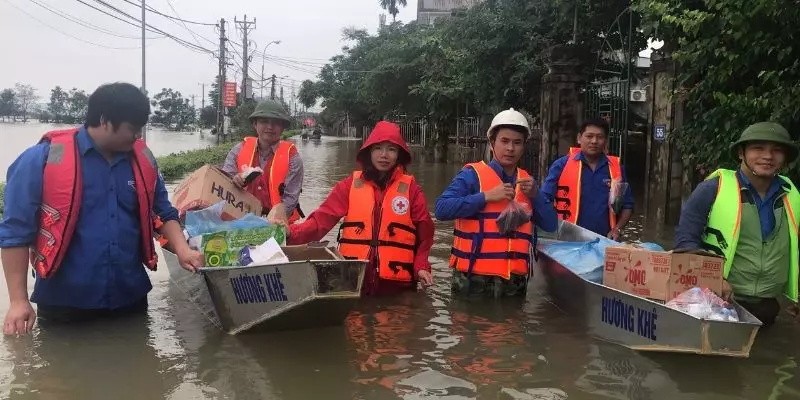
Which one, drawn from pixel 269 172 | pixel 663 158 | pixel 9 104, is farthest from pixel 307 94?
pixel 269 172

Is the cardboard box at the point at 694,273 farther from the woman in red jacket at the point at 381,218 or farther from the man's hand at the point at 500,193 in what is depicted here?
the woman in red jacket at the point at 381,218

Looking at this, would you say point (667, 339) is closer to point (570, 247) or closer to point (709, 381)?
point (709, 381)

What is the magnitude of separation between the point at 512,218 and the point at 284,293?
1719 mm

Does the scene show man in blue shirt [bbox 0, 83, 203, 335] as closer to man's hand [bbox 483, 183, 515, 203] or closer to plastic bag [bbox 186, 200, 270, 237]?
plastic bag [bbox 186, 200, 270, 237]

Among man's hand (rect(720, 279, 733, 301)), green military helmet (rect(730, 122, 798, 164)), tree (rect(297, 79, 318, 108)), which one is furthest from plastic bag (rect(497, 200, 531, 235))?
tree (rect(297, 79, 318, 108))

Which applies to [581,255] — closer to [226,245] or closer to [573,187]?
[573,187]

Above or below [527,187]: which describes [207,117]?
above

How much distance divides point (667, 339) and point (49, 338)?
377 centimetres

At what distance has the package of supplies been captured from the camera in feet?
13.0

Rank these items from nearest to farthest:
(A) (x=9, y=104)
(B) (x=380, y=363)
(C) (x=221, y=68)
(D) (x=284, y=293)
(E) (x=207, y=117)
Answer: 1. (D) (x=284, y=293)
2. (B) (x=380, y=363)
3. (C) (x=221, y=68)
4. (A) (x=9, y=104)
5. (E) (x=207, y=117)

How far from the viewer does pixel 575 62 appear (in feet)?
40.7

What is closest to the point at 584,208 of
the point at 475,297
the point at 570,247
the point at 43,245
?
the point at 570,247

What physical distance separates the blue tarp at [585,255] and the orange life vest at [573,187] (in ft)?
2.24

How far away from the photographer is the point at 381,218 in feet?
15.8
